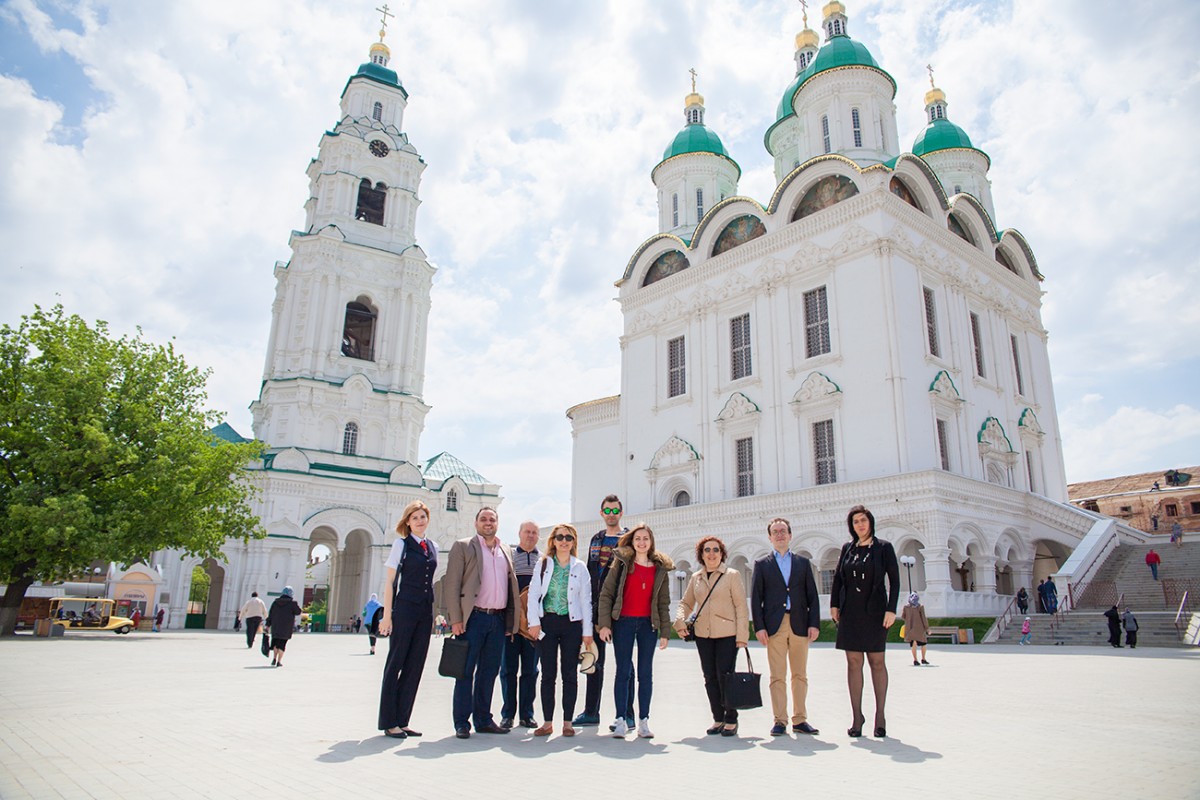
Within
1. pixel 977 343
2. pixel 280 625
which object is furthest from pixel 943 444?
pixel 280 625

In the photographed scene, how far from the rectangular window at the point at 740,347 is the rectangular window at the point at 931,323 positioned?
6392mm

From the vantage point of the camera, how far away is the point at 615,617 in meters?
6.55

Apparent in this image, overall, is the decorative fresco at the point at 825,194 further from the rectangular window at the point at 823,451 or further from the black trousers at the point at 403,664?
the black trousers at the point at 403,664

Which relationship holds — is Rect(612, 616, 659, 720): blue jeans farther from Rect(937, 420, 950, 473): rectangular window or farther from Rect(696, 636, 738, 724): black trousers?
Rect(937, 420, 950, 473): rectangular window

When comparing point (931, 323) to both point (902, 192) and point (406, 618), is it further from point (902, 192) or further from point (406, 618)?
point (406, 618)

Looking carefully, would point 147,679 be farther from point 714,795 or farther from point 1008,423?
point 1008,423

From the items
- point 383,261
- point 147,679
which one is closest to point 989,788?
point 147,679

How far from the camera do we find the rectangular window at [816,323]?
90.0ft

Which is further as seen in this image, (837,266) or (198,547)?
(837,266)

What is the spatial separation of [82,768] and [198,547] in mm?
20726

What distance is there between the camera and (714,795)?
4.19m

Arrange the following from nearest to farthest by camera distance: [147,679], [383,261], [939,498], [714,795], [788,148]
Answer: [714,795], [147,679], [939,498], [788,148], [383,261]

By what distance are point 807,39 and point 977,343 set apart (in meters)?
16.9

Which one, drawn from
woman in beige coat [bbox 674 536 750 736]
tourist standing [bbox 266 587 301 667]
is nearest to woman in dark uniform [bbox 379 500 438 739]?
woman in beige coat [bbox 674 536 750 736]
